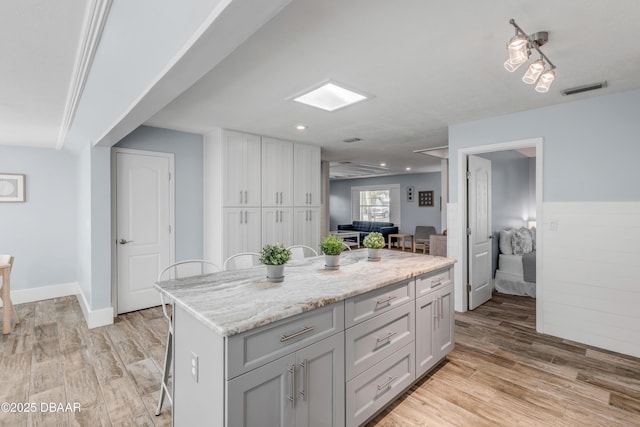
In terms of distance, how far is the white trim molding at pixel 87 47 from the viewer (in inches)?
59.1

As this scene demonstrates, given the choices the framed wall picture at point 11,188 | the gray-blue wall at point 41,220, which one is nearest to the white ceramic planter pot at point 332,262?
the gray-blue wall at point 41,220

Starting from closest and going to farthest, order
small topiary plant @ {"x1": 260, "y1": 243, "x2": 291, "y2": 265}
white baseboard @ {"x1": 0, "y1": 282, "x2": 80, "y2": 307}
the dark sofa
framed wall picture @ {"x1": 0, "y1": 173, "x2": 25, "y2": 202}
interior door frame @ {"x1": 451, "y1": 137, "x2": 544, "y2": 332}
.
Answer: small topiary plant @ {"x1": 260, "y1": 243, "x2": 291, "y2": 265} → interior door frame @ {"x1": 451, "y1": 137, "x2": 544, "y2": 332} → framed wall picture @ {"x1": 0, "y1": 173, "x2": 25, "y2": 202} → white baseboard @ {"x1": 0, "y1": 282, "x2": 80, "y2": 307} → the dark sofa

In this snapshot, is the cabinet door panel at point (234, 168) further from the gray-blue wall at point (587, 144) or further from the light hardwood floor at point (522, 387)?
the gray-blue wall at point (587, 144)

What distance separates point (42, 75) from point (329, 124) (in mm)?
2700

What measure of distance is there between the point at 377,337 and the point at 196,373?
1.08 meters

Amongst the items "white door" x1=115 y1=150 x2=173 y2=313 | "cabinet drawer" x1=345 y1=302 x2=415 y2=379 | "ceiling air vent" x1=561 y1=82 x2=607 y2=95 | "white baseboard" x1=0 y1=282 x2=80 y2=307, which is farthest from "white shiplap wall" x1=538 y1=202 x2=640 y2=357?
"white baseboard" x1=0 y1=282 x2=80 y2=307

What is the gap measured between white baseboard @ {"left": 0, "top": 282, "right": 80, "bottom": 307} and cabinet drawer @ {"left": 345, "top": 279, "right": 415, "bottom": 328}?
490 centimetres

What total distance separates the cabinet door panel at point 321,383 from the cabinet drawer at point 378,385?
11 cm

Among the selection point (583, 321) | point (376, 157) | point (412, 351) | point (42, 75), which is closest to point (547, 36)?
point (412, 351)

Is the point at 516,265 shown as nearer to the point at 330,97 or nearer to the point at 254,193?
the point at 330,97

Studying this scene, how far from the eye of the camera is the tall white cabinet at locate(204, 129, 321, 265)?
421 cm

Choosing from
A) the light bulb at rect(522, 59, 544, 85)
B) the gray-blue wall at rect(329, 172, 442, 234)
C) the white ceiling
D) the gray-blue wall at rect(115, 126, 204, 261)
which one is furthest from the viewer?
the gray-blue wall at rect(329, 172, 442, 234)

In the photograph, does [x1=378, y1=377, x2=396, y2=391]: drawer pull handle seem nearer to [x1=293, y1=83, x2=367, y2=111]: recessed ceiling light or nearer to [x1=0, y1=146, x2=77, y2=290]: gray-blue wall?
[x1=293, y1=83, x2=367, y2=111]: recessed ceiling light

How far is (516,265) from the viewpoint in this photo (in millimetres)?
4965
